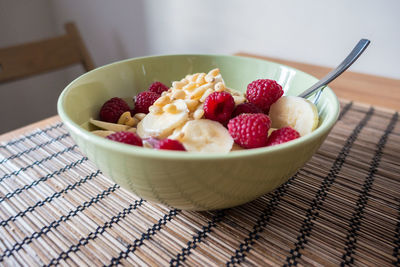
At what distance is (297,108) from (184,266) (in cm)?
29

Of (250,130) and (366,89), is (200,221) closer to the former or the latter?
(250,130)

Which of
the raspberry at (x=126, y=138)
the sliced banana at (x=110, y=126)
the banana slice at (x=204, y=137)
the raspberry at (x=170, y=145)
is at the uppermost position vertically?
the raspberry at (x=126, y=138)

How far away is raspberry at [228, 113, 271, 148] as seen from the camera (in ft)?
1.38

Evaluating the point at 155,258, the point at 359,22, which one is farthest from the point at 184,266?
the point at 359,22

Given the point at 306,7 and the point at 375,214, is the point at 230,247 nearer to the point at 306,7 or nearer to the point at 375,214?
the point at 375,214

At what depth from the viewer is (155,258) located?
392 mm

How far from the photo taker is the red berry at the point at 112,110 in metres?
0.54

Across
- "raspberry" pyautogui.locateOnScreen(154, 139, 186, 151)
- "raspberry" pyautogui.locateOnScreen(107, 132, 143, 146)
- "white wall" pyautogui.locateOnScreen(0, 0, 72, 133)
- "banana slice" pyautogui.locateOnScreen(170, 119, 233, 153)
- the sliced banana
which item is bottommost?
"white wall" pyautogui.locateOnScreen(0, 0, 72, 133)

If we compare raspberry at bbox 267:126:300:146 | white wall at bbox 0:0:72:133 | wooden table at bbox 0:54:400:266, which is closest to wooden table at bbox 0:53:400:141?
wooden table at bbox 0:54:400:266

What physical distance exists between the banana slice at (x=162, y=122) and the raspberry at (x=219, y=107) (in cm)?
3

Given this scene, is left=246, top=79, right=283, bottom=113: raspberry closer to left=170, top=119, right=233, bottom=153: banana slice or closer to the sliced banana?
left=170, top=119, right=233, bottom=153: banana slice

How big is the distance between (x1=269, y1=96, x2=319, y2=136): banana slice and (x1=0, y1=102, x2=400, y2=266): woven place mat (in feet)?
0.34

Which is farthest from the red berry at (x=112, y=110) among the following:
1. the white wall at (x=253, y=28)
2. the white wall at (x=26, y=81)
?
the white wall at (x=26, y=81)

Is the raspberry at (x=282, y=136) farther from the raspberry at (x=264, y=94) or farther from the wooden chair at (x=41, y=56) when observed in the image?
the wooden chair at (x=41, y=56)
